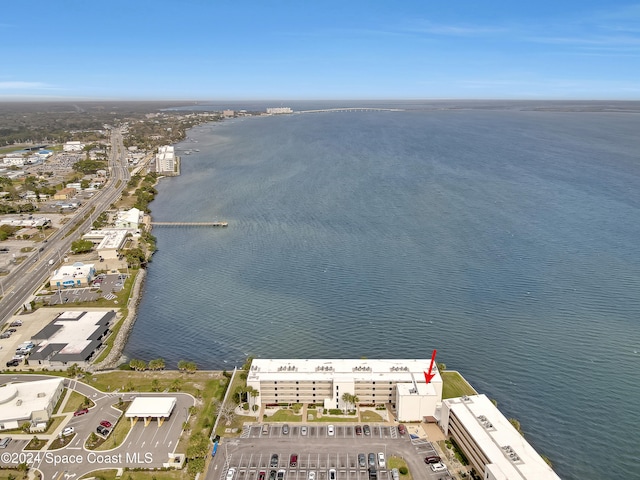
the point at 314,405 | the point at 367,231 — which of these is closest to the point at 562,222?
the point at 367,231

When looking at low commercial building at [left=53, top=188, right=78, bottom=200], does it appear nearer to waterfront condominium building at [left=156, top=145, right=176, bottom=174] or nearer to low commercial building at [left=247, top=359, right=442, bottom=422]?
waterfront condominium building at [left=156, top=145, right=176, bottom=174]

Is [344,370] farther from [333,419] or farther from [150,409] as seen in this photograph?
[150,409]

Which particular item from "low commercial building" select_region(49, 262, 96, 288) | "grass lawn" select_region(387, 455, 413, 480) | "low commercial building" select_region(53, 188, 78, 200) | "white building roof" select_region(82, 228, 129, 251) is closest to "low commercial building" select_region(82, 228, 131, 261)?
"white building roof" select_region(82, 228, 129, 251)

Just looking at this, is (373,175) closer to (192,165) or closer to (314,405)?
(192,165)

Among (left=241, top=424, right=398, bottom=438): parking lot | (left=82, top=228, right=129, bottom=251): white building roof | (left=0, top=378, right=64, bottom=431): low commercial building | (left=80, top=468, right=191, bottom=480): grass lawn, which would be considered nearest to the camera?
(left=80, top=468, right=191, bottom=480): grass lawn

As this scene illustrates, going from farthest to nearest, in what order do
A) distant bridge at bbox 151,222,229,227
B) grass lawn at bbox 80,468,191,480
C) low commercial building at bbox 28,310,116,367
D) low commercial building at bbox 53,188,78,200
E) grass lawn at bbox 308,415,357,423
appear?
low commercial building at bbox 53,188,78,200
distant bridge at bbox 151,222,229,227
low commercial building at bbox 28,310,116,367
grass lawn at bbox 308,415,357,423
grass lawn at bbox 80,468,191,480

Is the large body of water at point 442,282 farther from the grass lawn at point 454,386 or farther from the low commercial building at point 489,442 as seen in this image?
the low commercial building at point 489,442
